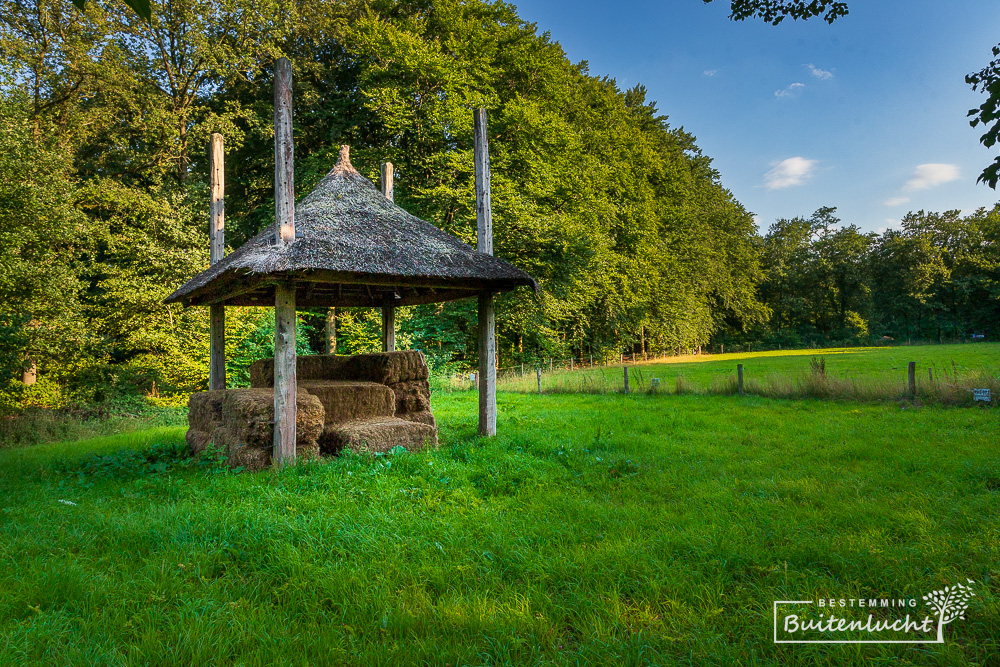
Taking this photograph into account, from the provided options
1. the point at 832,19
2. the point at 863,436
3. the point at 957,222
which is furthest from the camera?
the point at 957,222

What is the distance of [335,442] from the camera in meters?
7.21

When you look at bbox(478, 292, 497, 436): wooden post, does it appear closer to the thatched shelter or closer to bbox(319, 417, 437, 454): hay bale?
the thatched shelter

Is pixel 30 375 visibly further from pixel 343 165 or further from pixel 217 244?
pixel 343 165

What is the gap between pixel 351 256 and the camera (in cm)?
681

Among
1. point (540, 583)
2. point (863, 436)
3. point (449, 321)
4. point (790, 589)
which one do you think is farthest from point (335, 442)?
point (449, 321)

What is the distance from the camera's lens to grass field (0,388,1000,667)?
9.48 ft

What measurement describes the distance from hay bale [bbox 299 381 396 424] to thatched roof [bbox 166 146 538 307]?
5.39 feet

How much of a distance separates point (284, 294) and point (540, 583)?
5.09m

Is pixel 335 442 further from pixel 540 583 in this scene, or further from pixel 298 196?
pixel 298 196

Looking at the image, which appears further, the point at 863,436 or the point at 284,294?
the point at 863,436

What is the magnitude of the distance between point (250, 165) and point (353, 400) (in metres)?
17.6
